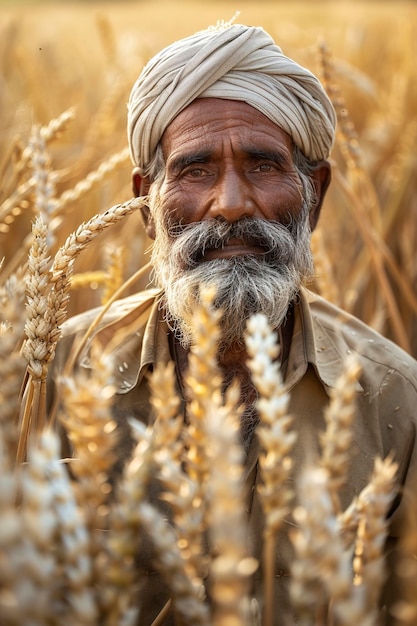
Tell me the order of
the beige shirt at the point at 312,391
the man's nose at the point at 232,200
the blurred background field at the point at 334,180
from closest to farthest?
the beige shirt at the point at 312,391 → the man's nose at the point at 232,200 → the blurred background field at the point at 334,180

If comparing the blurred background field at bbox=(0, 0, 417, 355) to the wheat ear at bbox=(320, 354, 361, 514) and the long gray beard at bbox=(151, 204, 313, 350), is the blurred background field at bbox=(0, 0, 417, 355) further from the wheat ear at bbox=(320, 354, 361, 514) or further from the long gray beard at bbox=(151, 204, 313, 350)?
the wheat ear at bbox=(320, 354, 361, 514)

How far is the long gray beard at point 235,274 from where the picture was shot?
5.75 ft

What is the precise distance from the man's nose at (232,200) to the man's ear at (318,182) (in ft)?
1.03

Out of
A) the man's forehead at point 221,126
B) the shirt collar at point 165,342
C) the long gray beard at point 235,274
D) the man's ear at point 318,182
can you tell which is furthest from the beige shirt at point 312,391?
the man's forehead at point 221,126

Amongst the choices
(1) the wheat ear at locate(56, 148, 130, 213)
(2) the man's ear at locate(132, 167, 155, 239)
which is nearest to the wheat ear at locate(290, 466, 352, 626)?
(1) the wheat ear at locate(56, 148, 130, 213)

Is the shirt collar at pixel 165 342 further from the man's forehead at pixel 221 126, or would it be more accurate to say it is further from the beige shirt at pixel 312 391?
the man's forehead at pixel 221 126

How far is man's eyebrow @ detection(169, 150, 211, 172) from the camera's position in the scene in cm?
180

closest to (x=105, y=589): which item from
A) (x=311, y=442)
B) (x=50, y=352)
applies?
(x=50, y=352)

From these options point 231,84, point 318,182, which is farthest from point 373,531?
point 318,182

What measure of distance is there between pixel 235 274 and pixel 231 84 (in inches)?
17.8

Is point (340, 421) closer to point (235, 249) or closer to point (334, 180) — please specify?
point (235, 249)

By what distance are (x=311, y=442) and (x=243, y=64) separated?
90 centimetres

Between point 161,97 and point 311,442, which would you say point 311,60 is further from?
point 311,442

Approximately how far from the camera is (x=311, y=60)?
144 inches
